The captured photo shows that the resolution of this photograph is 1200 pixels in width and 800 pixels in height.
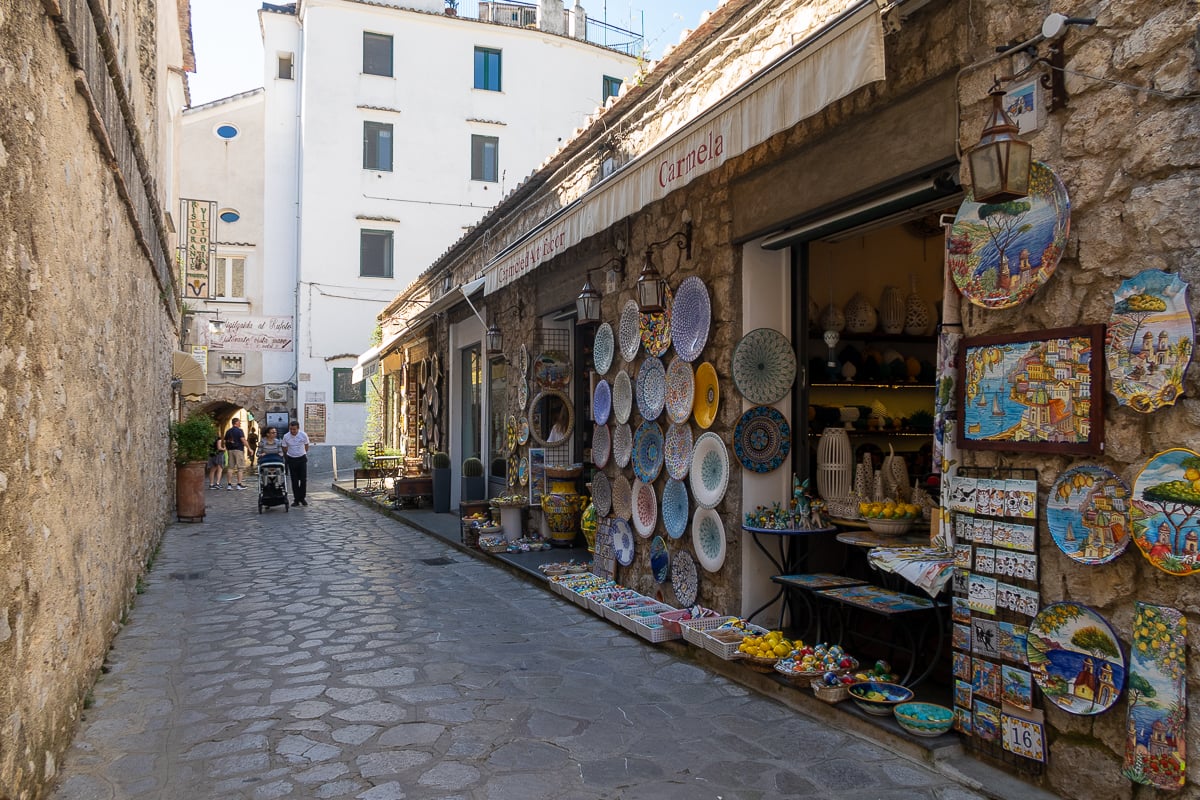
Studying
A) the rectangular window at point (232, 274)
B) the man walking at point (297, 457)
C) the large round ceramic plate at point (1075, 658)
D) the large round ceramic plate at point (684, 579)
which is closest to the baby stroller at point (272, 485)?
the man walking at point (297, 457)

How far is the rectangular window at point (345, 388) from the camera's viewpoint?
23891 millimetres

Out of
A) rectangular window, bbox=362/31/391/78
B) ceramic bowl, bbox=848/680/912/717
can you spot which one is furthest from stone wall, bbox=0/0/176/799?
rectangular window, bbox=362/31/391/78

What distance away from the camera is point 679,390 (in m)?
6.15

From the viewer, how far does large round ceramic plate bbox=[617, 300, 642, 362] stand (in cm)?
677

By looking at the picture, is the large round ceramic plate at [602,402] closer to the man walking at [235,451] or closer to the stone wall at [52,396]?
the stone wall at [52,396]

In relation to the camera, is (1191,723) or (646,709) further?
(646,709)

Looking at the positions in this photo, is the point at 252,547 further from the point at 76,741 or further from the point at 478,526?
the point at 76,741

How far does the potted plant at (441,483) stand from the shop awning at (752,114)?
684 centimetres

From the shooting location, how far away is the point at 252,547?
10.4m

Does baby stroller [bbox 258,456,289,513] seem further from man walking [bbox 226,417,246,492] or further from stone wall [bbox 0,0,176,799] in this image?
stone wall [bbox 0,0,176,799]

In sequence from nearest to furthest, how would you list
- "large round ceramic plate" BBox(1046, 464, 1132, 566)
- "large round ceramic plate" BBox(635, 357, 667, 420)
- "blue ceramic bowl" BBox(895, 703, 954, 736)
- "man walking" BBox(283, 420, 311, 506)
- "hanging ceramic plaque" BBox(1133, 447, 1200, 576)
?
"hanging ceramic plaque" BBox(1133, 447, 1200, 576)
"large round ceramic plate" BBox(1046, 464, 1132, 566)
"blue ceramic bowl" BBox(895, 703, 954, 736)
"large round ceramic plate" BBox(635, 357, 667, 420)
"man walking" BBox(283, 420, 311, 506)

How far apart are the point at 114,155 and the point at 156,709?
3377 millimetres

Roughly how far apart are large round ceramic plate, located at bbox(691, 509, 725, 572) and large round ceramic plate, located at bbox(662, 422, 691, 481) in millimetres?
360

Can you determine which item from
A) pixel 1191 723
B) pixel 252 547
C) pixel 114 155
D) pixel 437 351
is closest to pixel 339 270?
pixel 437 351
